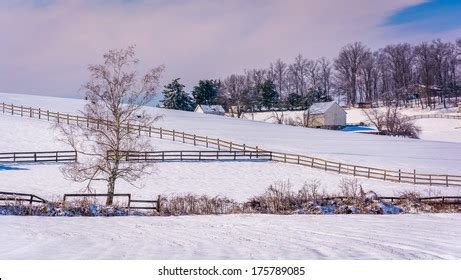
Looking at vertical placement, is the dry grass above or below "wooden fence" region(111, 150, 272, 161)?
below

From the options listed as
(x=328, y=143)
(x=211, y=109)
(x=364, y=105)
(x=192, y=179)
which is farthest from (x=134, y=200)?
(x=364, y=105)

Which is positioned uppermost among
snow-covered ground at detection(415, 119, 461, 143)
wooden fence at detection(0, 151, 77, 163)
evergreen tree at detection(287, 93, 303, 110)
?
evergreen tree at detection(287, 93, 303, 110)

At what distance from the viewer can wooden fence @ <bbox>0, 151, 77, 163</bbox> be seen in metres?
35.8

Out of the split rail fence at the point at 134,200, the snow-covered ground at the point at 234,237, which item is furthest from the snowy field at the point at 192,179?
the snow-covered ground at the point at 234,237

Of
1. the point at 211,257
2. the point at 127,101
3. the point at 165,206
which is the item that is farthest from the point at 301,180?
the point at 211,257

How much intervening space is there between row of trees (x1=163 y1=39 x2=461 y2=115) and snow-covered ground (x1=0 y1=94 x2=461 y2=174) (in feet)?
78.4

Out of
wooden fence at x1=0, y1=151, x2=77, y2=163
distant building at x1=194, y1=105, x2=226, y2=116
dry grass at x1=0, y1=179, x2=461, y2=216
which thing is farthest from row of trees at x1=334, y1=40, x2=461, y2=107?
dry grass at x1=0, y1=179, x2=461, y2=216

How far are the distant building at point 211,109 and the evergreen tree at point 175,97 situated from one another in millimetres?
A: 1890

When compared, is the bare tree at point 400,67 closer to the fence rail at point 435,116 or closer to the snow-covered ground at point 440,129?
the fence rail at point 435,116

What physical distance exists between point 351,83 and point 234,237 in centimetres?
7739

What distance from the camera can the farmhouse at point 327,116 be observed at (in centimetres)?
7825

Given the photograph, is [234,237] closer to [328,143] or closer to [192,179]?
[192,179]

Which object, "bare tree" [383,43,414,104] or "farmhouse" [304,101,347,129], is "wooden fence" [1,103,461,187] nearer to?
"farmhouse" [304,101,347,129]

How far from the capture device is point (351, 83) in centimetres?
8506
